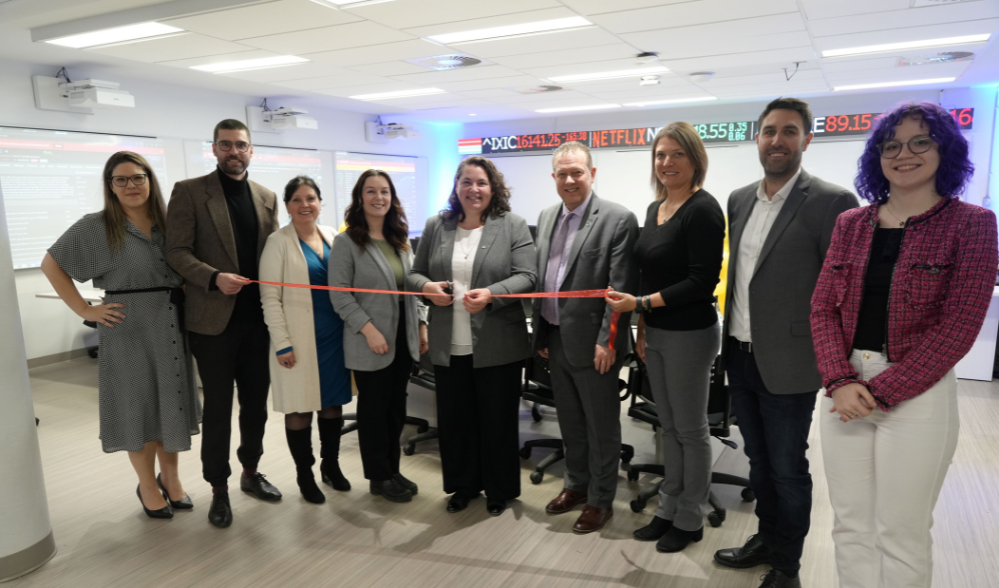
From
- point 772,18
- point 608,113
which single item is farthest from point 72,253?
point 608,113

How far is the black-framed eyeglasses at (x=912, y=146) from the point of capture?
168cm

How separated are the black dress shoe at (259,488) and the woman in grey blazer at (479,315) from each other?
3.17ft

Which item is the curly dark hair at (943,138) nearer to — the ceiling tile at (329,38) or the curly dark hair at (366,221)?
the curly dark hair at (366,221)

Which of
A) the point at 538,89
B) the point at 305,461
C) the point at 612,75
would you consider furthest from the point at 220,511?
the point at 538,89

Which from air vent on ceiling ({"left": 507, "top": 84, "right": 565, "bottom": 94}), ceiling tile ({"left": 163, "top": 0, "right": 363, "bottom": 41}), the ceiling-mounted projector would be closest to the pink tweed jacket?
ceiling tile ({"left": 163, "top": 0, "right": 363, "bottom": 41})

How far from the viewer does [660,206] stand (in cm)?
262

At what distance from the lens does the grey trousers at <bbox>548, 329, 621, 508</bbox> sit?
2.78m

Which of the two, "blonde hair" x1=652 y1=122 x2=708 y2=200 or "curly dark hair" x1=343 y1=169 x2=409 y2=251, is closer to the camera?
"blonde hair" x1=652 y1=122 x2=708 y2=200

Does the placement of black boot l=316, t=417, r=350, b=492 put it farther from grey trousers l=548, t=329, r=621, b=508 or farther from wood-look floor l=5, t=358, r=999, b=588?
grey trousers l=548, t=329, r=621, b=508

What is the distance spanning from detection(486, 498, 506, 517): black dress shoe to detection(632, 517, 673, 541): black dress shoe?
66cm

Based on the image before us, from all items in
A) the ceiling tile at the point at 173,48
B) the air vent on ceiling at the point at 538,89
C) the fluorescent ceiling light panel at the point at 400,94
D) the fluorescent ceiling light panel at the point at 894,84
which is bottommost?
the fluorescent ceiling light panel at the point at 894,84

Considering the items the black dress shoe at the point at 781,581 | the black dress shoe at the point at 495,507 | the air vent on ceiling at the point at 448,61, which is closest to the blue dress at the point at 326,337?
the black dress shoe at the point at 495,507

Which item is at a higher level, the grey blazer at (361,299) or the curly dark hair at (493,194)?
the curly dark hair at (493,194)

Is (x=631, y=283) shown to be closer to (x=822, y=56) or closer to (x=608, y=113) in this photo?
(x=822, y=56)
